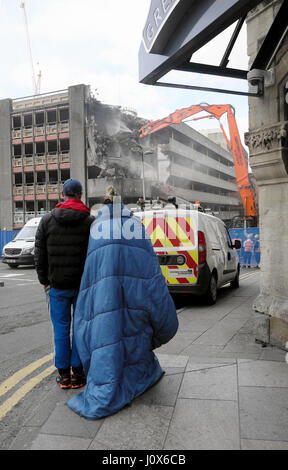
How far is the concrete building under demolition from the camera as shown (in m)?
44.3

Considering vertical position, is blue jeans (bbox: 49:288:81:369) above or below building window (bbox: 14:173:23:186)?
below

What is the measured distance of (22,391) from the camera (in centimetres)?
377

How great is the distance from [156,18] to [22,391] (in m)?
3.95

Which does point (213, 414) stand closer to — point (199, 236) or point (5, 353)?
point (5, 353)

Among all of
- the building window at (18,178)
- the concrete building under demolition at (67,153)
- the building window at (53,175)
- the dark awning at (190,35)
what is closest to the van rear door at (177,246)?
the dark awning at (190,35)

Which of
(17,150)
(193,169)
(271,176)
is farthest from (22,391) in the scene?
(193,169)

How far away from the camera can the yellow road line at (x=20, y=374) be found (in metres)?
3.89

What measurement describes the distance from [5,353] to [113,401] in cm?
248

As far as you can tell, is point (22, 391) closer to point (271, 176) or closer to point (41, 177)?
point (271, 176)

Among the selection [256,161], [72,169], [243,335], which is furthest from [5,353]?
[72,169]

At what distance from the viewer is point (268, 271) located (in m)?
4.58

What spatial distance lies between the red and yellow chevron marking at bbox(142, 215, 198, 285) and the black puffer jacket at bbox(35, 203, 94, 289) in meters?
4.29

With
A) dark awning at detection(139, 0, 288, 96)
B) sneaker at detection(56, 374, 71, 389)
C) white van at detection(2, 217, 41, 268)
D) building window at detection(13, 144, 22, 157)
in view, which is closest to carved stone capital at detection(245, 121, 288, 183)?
dark awning at detection(139, 0, 288, 96)

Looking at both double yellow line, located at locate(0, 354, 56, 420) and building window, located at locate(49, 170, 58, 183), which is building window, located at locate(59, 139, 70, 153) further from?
double yellow line, located at locate(0, 354, 56, 420)
